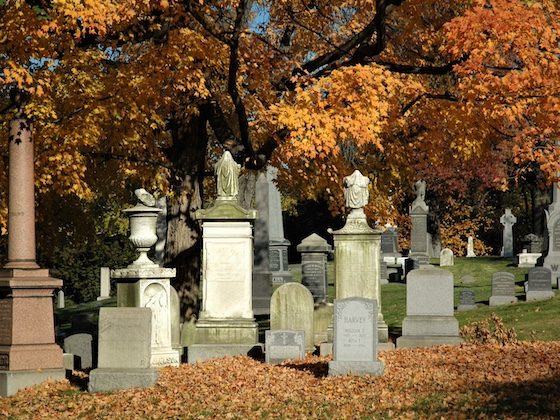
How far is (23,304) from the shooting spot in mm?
16359

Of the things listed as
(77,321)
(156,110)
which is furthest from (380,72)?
(77,321)

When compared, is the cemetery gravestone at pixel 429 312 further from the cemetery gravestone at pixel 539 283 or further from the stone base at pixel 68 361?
the cemetery gravestone at pixel 539 283

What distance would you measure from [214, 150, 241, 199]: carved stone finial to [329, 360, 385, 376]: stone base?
5.62 m

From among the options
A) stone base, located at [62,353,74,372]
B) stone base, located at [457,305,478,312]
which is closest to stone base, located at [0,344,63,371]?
stone base, located at [62,353,74,372]

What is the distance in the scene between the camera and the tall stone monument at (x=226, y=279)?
19.8 metres

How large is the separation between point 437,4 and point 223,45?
16.1ft

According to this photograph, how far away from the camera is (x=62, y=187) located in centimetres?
2073

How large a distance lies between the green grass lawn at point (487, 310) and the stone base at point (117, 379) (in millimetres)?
8045

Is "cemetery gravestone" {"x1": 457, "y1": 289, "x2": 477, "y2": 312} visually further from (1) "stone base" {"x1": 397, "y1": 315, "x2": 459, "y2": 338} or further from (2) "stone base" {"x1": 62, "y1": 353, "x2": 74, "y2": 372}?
(2) "stone base" {"x1": 62, "y1": 353, "x2": 74, "y2": 372}

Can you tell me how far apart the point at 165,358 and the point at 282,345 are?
202 cm

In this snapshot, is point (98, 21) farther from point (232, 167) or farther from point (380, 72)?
point (380, 72)

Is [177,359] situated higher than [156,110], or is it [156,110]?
[156,110]

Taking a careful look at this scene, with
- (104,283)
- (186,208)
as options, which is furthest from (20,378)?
(104,283)

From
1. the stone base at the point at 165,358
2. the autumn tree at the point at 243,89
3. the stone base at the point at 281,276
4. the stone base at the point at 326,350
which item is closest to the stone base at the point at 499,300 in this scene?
the autumn tree at the point at 243,89
